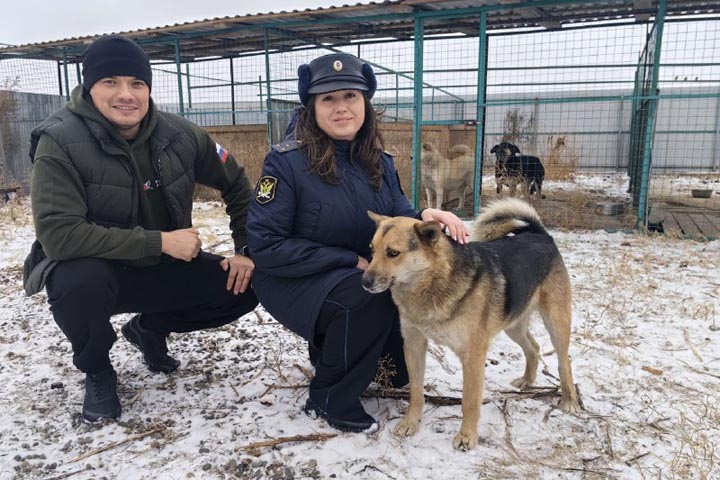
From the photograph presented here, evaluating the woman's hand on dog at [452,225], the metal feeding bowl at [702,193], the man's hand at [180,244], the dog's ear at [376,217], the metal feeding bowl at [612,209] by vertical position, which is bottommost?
the metal feeding bowl at [612,209]

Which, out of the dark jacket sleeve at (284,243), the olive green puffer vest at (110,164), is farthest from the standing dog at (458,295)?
the olive green puffer vest at (110,164)

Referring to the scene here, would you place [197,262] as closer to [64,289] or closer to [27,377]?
[64,289]

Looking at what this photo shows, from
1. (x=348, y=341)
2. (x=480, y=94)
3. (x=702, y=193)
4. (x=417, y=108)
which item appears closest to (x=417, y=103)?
(x=417, y=108)

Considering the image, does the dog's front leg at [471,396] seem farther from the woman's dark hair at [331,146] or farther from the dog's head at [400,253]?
the woman's dark hair at [331,146]

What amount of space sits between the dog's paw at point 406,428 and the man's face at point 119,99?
→ 205 centimetres

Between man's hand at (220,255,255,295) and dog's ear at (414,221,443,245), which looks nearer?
dog's ear at (414,221,443,245)

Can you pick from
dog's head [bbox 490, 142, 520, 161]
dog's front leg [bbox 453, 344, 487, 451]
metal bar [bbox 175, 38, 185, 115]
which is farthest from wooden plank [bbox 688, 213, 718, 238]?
metal bar [bbox 175, 38, 185, 115]

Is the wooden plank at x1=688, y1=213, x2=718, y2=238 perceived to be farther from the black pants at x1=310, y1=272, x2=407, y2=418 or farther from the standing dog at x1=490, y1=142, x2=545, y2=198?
the black pants at x1=310, y1=272, x2=407, y2=418

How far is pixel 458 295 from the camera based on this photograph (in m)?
2.21

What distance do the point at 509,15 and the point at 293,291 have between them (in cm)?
717

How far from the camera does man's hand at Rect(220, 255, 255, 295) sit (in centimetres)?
278

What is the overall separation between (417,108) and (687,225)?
428 centimetres

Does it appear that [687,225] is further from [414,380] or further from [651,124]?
[414,380]

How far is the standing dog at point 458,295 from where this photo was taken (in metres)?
2.18
